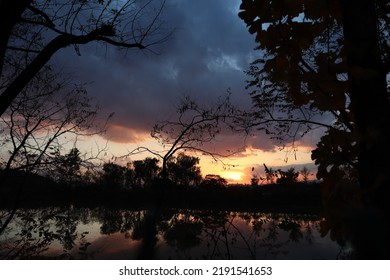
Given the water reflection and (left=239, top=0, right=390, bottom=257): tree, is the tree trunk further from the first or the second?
the water reflection

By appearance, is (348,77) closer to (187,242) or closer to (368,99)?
(368,99)

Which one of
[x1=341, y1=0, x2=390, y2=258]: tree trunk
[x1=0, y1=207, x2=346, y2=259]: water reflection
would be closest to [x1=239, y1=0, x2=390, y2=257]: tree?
[x1=341, y1=0, x2=390, y2=258]: tree trunk

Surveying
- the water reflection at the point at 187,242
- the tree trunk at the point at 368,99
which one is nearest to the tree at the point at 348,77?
the tree trunk at the point at 368,99

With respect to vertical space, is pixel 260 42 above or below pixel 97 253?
above

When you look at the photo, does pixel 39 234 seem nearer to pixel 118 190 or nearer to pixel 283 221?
pixel 283 221

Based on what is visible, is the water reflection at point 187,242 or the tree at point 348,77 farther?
the water reflection at point 187,242

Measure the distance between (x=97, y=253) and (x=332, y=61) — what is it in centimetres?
1004

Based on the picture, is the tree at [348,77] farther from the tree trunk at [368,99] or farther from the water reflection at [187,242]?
the water reflection at [187,242]

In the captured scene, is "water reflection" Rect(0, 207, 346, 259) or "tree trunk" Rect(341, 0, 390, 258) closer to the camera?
"tree trunk" Rect(341, 0, 390, 258)

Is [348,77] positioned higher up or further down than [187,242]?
higher up

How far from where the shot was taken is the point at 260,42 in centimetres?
147

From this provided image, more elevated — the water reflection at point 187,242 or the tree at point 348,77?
the tree at point 348,77

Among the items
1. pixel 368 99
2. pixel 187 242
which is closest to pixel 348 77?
pixel 368 99
